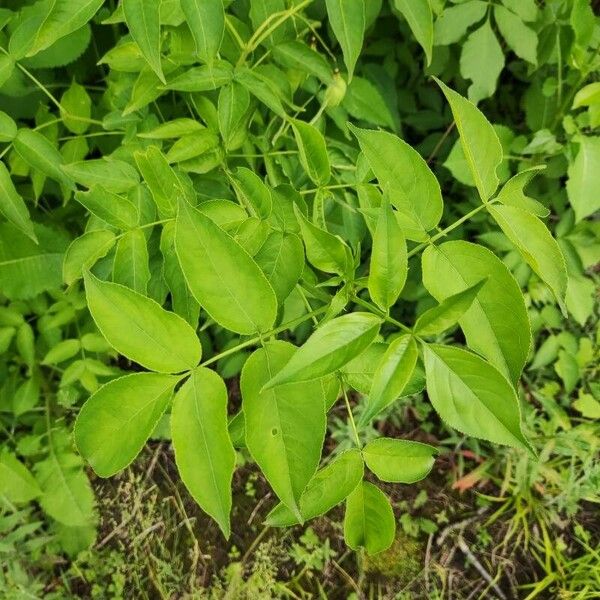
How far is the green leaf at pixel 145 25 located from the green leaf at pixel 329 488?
632 mm

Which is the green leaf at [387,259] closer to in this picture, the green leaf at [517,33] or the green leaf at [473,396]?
the green leaf at [473,396]

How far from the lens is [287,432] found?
76cm

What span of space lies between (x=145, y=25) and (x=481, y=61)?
922 mm

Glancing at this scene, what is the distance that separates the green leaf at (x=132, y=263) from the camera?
3.38 feet

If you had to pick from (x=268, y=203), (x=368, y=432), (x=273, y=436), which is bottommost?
(x=368, y=432)

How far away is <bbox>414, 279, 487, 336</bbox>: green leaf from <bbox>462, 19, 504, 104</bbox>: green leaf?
3.14 ft

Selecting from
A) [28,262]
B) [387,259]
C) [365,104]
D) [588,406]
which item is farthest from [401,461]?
[588,406]

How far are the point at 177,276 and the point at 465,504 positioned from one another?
148 centimetres

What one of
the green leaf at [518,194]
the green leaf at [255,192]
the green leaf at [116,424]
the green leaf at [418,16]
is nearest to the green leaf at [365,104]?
the green leaf at [418,16]

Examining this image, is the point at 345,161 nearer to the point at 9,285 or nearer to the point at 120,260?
the point at 120,260

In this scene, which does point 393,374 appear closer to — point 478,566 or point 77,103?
point 77,103

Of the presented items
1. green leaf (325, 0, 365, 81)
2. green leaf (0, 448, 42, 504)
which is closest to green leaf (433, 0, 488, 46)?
green leaf (325, 0, 365, 81)

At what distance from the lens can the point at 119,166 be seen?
1.16m

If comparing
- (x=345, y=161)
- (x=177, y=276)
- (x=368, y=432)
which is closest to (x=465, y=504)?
(x=368, y=432)
